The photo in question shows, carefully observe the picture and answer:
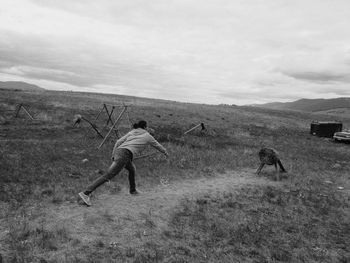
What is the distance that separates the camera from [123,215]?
369 inches

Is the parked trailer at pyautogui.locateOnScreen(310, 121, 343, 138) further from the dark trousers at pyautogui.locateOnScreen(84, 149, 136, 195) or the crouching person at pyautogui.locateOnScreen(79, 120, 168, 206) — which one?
the dark trousers at pyautogui.locateOnScreen(84, 149, 136, 195)

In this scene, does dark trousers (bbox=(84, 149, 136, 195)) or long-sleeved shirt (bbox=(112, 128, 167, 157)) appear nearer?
dark trousers (bbox=(84, 149, 136, 195))

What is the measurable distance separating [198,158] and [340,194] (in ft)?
24.2

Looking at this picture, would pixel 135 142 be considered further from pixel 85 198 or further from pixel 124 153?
pixel 85 198

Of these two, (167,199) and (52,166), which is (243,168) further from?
(52,166)

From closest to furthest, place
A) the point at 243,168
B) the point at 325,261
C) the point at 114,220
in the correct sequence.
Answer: the point at 325,261 → the point at 114,220 → the point at 243,168

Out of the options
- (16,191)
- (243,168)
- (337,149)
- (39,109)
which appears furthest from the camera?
(39,109)

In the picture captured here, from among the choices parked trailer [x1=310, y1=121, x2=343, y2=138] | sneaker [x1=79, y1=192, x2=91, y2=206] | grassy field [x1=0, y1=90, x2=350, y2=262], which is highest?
parked trailer [x1=310, y1=121, x2=343, y2=138]

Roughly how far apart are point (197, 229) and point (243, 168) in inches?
354

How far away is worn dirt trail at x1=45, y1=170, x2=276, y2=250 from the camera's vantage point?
812cm

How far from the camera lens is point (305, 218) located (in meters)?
10.7

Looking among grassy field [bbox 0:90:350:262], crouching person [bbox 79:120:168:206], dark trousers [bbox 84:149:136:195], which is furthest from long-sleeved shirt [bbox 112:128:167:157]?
grassy field [bbox 0:90:350:262]

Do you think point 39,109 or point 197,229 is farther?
point 39,109

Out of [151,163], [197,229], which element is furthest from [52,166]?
[197,229]
